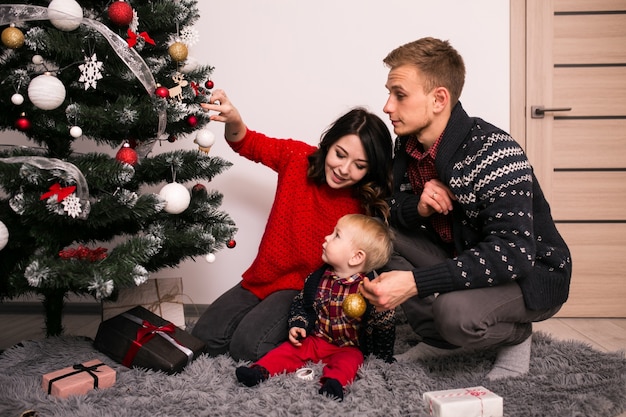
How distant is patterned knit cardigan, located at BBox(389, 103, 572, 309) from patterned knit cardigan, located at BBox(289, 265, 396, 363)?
10.4 inches

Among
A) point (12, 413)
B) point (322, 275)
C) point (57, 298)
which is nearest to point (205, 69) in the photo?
point (322, 275)

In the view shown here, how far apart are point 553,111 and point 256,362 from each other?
68.4 inches

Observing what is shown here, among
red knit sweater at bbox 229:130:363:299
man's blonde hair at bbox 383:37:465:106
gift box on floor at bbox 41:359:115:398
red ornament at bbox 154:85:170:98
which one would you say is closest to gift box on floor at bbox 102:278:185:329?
red knit sweater at bbox 229:130:363:299

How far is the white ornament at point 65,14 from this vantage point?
1366 mm

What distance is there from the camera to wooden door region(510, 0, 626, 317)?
7.70ft

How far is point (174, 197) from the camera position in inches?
58.0

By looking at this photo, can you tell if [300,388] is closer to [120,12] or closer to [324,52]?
[120,12]

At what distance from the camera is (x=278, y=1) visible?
2346 mm

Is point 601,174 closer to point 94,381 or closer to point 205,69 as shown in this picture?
point 205,69

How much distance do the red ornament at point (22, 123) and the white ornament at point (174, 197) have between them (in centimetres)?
39

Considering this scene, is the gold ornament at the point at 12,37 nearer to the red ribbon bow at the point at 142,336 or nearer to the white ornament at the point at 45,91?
the white ornament at the point at 45,91

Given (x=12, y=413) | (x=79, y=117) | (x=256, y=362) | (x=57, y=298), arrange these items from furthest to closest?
1. (x=57, y=298)
2. (x=256, y=362)
3. (x=79, y=117)
4. (x=12, y=413)

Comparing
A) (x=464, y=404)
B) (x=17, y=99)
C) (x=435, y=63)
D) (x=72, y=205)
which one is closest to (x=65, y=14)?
(x=17, y=99)

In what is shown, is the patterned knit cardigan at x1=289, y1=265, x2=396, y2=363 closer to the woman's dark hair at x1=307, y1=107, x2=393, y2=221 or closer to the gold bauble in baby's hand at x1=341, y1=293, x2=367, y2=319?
the gold bauble in baby's hand at x1=341, y1=293, x2=367, y2=319
